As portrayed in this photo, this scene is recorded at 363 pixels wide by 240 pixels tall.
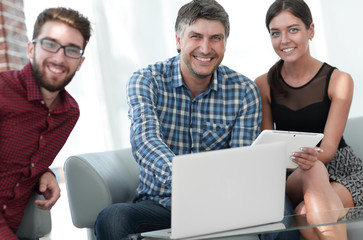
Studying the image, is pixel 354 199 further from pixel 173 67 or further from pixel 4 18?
pixel 4 18

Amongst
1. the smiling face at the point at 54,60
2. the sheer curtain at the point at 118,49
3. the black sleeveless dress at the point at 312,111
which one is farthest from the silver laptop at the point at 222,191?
the sheer curtain at the point at 118,49

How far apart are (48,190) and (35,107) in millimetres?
302

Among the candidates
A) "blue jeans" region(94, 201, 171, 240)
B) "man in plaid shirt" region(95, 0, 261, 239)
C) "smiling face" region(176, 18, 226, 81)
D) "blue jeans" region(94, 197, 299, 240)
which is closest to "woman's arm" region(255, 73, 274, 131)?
"man in plaid shirt" region(95, 0, 261, 239)

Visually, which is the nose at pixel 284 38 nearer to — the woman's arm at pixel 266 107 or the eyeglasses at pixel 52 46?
the woman's arm at pixel 266 107

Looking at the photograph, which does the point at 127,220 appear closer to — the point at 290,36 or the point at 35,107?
the point at 35,107

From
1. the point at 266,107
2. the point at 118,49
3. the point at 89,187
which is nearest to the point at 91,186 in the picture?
the point at 89,187

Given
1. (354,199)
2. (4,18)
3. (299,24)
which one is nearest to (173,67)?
(299,24)

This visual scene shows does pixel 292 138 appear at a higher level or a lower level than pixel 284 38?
lower

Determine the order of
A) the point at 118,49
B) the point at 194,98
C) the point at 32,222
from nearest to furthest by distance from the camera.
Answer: the point at 32,222, the point at 194,98, the point at 118,49

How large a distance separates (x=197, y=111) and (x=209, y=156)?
0.89 m

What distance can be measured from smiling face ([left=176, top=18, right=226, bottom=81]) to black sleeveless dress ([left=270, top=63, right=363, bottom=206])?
39cm

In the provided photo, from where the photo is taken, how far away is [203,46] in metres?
2.06

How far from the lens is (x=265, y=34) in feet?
11.7

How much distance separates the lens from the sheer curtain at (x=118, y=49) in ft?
11.8
